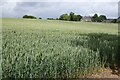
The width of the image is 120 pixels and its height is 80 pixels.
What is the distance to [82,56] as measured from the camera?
1069 centimetres

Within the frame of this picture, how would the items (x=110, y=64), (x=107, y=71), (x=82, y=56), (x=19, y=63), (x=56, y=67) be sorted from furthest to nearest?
(x=110, y=64), (x=107, y=71), (x=82, y=56), (x=56, y=67), (x=19, y=63)

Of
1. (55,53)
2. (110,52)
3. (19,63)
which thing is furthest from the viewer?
(110,52)

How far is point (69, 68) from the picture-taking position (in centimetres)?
964

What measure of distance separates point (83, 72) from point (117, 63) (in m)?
3.21

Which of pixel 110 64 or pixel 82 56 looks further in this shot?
pixel 110 64

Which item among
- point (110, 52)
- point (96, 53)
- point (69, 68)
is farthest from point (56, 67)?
point (110, 52)

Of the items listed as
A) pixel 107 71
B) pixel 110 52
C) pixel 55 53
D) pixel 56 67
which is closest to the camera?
pixel 56 67

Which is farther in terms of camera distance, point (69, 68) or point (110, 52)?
point (110, 52)

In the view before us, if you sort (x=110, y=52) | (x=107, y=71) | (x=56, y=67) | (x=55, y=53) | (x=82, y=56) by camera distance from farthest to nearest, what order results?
1. (x=110, y=52)
2. (x=107, y=71)
3. (x=82, y=56)
4. (x=55, y=53)
5. (x=56, y=67)

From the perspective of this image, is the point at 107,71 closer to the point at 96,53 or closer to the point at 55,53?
the point at 96,53

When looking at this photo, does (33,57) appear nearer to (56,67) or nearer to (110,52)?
(56,67)

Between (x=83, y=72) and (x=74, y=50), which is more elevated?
(x=74, y=50)

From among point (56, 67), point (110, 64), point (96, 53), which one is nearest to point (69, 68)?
point (56, 67)

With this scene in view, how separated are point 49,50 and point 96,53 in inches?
87.4
